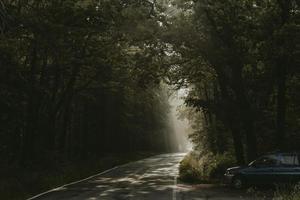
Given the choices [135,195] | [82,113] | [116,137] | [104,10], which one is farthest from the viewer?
[116,137]

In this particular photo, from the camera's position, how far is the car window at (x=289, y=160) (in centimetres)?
2053

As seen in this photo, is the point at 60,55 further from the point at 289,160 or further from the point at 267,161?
the point at 289,160

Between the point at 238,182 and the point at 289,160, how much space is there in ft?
8.59

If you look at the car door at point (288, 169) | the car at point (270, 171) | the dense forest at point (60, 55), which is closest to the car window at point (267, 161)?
the car at point (270, 171)

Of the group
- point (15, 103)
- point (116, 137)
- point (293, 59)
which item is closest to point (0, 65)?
point (15, 103)

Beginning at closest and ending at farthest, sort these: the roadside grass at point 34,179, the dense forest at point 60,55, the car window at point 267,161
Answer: the roadside grass at point 34,179 → the car window at point 267,161 → the dense forest at point 60,55

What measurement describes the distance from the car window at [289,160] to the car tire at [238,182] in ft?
6.81

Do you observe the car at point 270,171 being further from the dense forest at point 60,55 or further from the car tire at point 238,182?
the dense forest at point 60,55

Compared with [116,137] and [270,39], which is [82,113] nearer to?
[116,137]

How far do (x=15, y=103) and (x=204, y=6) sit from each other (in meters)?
10.4

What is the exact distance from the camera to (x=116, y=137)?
2387 inches

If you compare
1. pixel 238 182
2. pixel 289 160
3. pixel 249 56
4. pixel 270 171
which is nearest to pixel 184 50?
pixel 249 56

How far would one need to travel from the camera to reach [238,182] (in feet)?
73.0

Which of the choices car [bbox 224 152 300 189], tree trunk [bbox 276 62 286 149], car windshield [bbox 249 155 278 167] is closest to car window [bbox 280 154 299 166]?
car [bbox 224 152 300 189]
